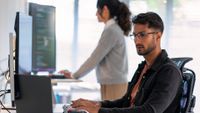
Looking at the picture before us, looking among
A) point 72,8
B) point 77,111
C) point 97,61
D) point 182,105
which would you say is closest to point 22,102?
point 77,111

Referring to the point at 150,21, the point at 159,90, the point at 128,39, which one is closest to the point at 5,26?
the point at 150,21

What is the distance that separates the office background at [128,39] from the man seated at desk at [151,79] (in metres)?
2.81

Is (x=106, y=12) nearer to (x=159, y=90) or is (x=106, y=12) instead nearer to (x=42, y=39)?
(x=42, y=39)

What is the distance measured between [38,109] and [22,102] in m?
0.14

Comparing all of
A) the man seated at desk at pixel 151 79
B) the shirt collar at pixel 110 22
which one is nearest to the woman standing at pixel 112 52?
the shirt collar at pixel 110 22

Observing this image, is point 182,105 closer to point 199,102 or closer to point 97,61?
point 97,61

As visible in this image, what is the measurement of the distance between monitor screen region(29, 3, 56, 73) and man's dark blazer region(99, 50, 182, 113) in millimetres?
1343

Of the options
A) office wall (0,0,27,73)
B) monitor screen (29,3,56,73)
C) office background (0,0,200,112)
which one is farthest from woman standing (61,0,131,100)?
office background (0,0,200,112)

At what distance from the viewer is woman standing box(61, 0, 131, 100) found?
2.89 metres

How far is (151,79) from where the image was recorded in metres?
1.80

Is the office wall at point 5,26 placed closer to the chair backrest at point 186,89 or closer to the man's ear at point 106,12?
the man's ear at point 106,12

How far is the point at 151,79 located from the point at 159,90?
124 millimetres

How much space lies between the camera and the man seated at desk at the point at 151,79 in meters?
1.62

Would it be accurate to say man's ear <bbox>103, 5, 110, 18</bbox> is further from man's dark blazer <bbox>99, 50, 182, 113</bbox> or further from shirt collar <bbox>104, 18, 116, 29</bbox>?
man's dark blazer <bbox>99, 50, 182, 113</bbox>
